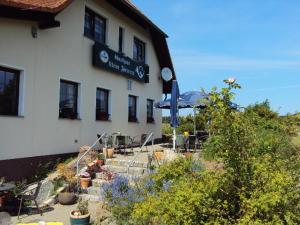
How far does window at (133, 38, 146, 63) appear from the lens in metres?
19.0

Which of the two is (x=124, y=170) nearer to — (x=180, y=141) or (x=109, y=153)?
(x=109, y=153)

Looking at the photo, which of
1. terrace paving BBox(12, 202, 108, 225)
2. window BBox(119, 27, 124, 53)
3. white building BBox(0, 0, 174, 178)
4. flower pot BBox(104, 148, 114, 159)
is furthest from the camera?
window BBox(119, 27, 124, 53)

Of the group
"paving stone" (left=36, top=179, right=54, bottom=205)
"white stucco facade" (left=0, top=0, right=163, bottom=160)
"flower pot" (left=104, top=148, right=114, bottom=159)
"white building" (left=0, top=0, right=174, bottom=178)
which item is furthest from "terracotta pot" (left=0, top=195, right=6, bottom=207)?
"flower pot" (left=104, top=148, right=114, bottom=159)

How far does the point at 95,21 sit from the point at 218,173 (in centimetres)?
1195

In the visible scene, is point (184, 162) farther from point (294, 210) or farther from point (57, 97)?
point (57, 97)

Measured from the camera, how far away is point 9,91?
36.5ft

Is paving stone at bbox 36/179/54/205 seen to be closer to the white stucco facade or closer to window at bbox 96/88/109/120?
the white stucco facade

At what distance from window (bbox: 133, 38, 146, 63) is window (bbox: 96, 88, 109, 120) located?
336cm

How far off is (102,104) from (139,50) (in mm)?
4591

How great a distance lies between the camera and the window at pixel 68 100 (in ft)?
43.8

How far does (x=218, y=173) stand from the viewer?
481cm

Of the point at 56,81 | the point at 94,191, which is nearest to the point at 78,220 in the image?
the point at 94,191

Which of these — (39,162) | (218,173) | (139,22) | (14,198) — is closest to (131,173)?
(39,162)

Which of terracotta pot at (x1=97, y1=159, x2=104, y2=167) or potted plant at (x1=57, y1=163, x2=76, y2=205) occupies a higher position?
terracotta pot at (x1=97, y1=159, x2=104, y2=167)
